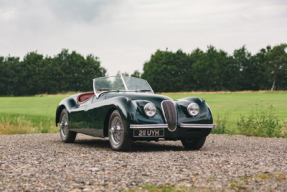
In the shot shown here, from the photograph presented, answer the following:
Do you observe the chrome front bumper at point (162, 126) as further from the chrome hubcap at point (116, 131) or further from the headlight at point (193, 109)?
the chrome hubcap at point (116, 131)

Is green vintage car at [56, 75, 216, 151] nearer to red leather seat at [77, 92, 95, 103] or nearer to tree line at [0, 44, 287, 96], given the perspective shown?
red leather seat at [77, 92, 95, 103]

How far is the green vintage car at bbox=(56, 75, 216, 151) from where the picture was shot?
22.9 ft

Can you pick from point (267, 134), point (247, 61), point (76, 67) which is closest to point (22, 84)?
point (76, 67)

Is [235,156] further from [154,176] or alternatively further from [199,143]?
[154,176]

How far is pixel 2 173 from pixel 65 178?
99 cm

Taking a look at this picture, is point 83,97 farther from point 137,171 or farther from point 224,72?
point 224,72

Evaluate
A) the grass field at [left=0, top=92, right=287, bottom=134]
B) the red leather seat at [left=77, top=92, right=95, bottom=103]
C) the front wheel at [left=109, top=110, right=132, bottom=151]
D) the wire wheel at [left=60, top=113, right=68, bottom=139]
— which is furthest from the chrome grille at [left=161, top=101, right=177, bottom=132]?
the grass field at [left=0, top=92, right=287, bottom=134]

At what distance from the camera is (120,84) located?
872 centimetres

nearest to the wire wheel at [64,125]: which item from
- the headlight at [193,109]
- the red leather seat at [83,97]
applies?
the red leather seat at [83,97]

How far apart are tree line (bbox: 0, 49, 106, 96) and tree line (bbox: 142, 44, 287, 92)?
15775 millimetres

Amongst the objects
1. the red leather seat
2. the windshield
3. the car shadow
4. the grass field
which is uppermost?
the windshield

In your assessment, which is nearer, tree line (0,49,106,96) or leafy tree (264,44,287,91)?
leafy tree (264,44,287,91)

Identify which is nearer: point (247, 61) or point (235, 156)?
point (235, 156)

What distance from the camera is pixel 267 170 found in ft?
16.6
